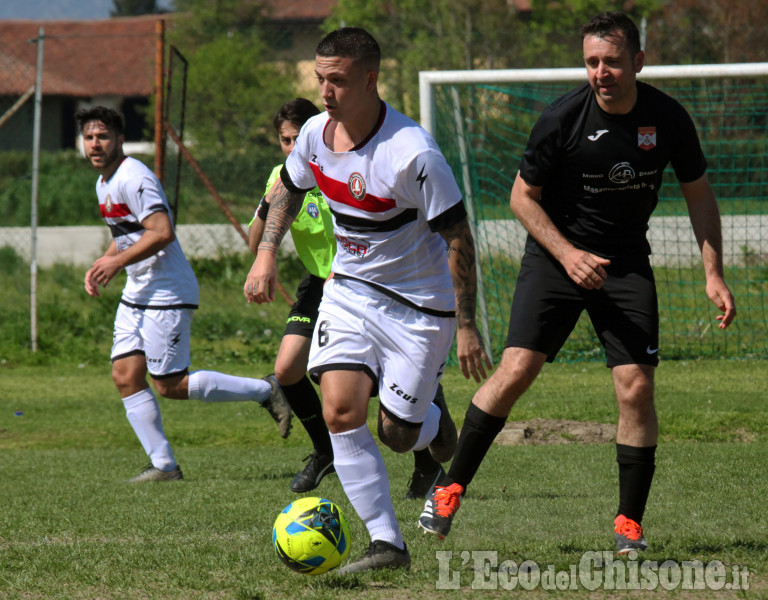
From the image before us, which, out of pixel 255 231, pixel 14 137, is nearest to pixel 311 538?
pixel 255 231

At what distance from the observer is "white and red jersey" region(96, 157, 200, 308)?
702cm

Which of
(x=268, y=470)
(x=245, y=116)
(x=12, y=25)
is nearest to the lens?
(x=268, y=470)

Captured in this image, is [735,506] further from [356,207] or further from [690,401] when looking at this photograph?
[690,401]

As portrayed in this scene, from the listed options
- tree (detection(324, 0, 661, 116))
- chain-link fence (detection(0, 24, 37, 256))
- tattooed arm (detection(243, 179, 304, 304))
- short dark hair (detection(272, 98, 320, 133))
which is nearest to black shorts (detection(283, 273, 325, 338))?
short dark hair (detection(272, 98, 320, 133))

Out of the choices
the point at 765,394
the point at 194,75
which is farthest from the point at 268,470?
the point at 194,75

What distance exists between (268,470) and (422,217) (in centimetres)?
337

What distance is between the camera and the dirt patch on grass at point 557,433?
25.6 ft

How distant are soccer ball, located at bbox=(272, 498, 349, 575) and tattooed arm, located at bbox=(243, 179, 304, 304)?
0.98 meters

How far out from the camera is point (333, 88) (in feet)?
13.6

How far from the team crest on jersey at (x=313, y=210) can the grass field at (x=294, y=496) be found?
1.70 metres

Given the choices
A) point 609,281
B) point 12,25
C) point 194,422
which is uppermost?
point 12,25

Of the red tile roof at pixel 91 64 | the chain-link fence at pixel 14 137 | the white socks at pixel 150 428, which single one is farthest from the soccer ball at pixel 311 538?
the red tile roof at pixel 91 64

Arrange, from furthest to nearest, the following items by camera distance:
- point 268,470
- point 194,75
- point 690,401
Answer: point 194,75 → point 690,401 → point 268,470

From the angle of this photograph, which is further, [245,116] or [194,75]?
[194,75]
